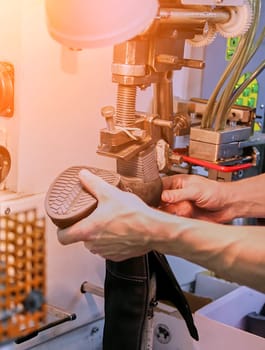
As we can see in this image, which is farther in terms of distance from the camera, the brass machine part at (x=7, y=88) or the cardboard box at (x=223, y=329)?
the cardboard box at (x=223, y=329)

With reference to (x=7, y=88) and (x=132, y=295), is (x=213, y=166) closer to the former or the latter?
(x=132, y=295)

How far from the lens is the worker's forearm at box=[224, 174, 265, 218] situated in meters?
1.23

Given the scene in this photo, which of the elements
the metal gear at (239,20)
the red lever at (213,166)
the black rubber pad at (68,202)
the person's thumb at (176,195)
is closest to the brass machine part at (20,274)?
the black rubber pad at (68,202)

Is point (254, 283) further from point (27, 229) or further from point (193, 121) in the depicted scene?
point (193, 121)

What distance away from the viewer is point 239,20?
107cm

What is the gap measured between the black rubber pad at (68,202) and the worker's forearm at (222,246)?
4.5 inches

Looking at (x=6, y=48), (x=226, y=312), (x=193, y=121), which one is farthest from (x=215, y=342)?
(x=6, y=48)

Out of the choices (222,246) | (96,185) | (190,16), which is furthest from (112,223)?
(190,16)

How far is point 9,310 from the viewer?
72 centimetres

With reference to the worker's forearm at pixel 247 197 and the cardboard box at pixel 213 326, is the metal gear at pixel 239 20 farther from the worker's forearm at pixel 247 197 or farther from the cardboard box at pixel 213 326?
the cardboard box at pixel 213 326

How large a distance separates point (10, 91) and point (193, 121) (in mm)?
443

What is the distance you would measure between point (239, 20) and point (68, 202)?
487 millimetres

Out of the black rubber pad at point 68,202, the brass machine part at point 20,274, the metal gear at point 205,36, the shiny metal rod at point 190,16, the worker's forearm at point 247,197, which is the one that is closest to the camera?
the brass machine part at point 20,274

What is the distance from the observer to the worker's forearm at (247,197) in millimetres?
1226
